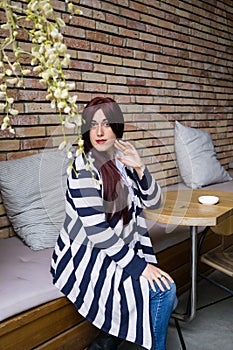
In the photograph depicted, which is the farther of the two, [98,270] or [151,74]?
[151,74]

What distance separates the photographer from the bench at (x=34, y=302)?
58.8 inches

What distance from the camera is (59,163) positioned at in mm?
2285

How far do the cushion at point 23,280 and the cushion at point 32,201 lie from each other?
0.09 meters

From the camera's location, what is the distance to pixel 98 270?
1618 millimetres

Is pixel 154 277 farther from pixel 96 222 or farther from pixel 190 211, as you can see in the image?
pixel 190 211

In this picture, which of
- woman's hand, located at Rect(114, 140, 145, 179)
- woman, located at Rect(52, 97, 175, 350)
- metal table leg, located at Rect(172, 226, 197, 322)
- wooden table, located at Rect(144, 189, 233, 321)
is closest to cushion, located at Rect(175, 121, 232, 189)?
wooden table, located at Rect(144, 189, 233, 321)

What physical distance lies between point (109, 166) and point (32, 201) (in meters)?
0.61

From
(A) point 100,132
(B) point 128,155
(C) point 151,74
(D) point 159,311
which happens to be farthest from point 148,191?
(C) point 151,74

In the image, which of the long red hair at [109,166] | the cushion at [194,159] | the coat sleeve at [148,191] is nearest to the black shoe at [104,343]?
the long red hair at [109,166]

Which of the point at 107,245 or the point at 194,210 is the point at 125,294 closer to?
the point at 107,245

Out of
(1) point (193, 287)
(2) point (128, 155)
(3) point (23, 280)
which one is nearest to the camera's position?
(3) point (23, 280)

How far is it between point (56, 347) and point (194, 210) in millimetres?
868

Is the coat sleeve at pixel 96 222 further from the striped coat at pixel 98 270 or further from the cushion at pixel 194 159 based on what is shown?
the cushion at pixel 194 159

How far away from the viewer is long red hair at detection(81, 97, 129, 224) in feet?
5.44
